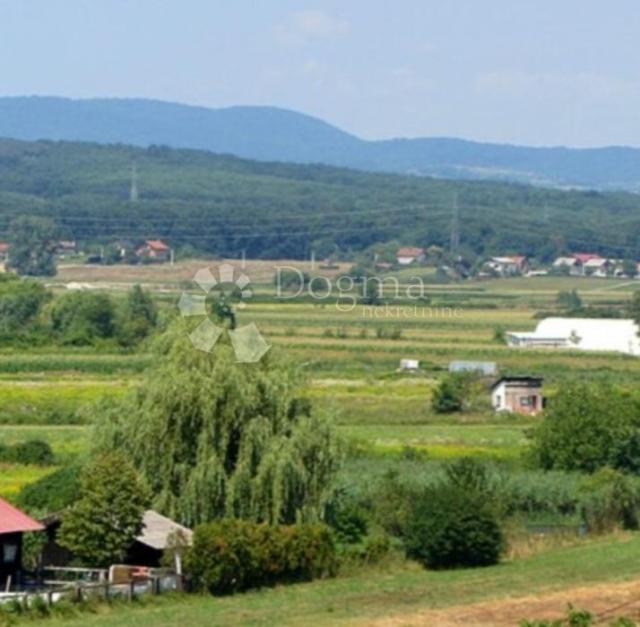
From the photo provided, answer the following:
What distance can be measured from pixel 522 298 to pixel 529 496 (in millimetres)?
82217

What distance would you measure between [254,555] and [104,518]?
88.0 inches

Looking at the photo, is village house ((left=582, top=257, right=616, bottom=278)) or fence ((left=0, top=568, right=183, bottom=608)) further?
village house ((left=582, top=257, right=616, bottom=278))

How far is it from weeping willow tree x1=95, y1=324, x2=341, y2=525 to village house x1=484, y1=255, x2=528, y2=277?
378ft

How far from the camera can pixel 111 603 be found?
1080 inches

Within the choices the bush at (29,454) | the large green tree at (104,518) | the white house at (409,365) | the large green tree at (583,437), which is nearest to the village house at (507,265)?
the white house at (409,365)

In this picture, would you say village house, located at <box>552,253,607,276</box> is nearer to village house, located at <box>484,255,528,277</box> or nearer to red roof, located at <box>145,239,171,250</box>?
village house, located at <box>484,255,528,277</box>

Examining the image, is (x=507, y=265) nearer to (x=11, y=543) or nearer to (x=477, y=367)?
(x=477, y=367)

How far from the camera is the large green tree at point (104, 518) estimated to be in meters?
30.0

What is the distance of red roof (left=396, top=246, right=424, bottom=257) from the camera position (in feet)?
499

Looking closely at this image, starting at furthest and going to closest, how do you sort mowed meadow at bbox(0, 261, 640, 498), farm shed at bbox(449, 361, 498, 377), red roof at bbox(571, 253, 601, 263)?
red roof at bbox(571, 253, 601, 263), farm shed at bbox(449, 361, 498, 377), mowed meadow at bbox(0, 261, 640, 498)

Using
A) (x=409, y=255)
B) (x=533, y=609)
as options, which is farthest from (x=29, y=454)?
(x=409, y=255)

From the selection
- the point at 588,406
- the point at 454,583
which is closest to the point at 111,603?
the point at 454,583

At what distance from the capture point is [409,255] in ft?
499

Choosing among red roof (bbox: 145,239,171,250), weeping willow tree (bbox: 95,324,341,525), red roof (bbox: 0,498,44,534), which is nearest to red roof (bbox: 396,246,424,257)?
red roof (bbox: 145,239,171,250)
